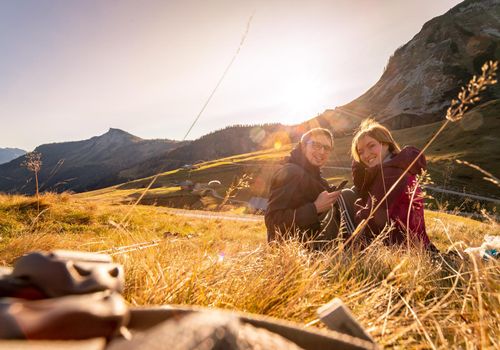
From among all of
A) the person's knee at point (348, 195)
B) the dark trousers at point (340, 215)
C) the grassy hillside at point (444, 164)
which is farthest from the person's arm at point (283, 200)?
the grassy hillside at point (444, 164)

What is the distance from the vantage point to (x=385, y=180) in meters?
6.02

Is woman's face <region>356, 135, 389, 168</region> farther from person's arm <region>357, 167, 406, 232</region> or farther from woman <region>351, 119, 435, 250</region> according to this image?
person's arm <region>357, 167, 406, 232</region>

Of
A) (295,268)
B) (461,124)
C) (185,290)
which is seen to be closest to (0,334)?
(185,290)

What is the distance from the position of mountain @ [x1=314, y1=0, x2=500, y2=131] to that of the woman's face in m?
138

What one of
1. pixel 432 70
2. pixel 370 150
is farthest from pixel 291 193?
pixel 432 70

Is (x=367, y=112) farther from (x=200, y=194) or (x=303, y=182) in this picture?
(x=303, y=182)

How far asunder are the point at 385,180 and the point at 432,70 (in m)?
161

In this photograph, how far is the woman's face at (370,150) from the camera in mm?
6473

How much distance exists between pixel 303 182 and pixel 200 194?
65.2 metres

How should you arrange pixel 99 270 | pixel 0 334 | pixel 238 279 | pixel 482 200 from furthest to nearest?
pixel 482 200 < pixel 238 279 < pixel 99 270 < pixel 0 334

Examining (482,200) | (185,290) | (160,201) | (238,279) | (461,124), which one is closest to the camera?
(185,290)

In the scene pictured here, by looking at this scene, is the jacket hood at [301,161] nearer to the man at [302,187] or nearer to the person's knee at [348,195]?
the man at [302,187]

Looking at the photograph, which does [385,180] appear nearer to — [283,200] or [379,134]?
[379,134]

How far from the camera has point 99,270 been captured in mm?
1044
